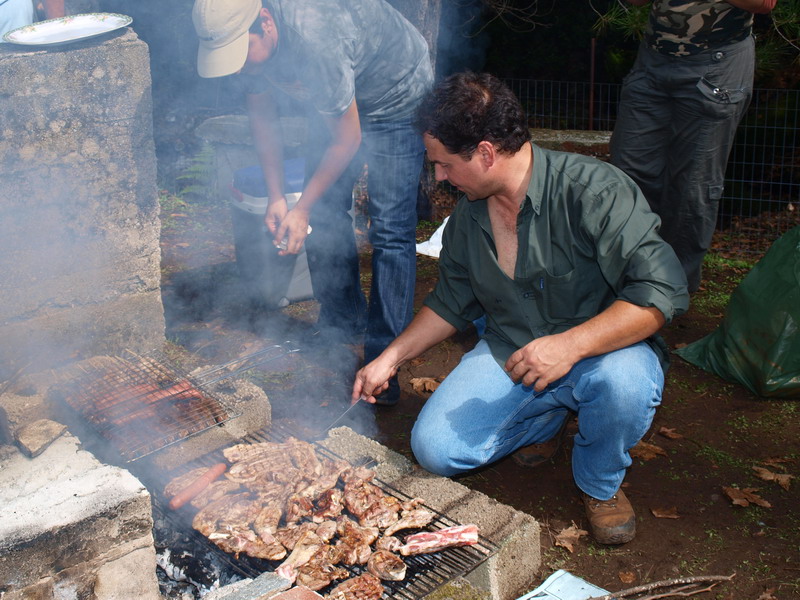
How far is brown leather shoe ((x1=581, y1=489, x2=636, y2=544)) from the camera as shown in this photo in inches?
138

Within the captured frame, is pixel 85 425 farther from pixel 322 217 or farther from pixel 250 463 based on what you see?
pixel 322 217

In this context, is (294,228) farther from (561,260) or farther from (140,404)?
(561,260)

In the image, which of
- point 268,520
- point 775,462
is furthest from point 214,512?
point 775,462

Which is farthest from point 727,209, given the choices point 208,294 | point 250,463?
point 250,463

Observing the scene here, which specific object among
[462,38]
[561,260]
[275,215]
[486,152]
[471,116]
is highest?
[471,116]

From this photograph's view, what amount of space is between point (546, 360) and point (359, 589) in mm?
1109

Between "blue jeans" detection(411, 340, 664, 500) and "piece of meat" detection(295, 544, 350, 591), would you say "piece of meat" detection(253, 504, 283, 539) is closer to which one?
"piece of meat" detection(295, 544, 350, 591)

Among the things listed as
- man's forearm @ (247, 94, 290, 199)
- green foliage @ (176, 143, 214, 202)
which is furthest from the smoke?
man's forearm @ (247, 94, 290, 199)

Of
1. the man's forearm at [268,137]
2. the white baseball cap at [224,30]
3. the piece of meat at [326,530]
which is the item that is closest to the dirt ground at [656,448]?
the piece of meat at [326,530]

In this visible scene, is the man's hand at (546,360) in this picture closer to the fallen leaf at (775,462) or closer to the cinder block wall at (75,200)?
the fallen leaf at (775,462)

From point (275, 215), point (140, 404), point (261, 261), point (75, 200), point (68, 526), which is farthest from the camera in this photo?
point (261, 261)

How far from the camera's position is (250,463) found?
3572 millimetres

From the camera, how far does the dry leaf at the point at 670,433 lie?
175 inches

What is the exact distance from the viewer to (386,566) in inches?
115
